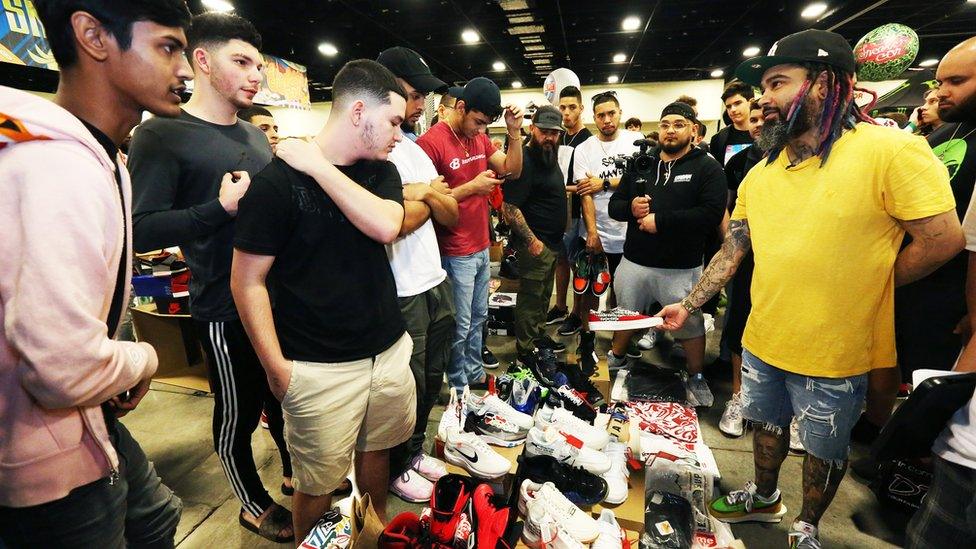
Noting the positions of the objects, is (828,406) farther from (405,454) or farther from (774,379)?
(405,454)

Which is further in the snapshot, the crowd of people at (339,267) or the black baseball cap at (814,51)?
the black baseball cap at (814,51)

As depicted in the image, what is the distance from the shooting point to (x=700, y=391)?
2967mm

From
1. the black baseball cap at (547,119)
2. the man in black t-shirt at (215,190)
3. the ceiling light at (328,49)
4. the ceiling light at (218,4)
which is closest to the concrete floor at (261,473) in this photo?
the man in black t-shirt at (215,190)

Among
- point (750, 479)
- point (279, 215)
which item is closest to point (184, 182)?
point (279, 215)

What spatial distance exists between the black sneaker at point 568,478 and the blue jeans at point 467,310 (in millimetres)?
842

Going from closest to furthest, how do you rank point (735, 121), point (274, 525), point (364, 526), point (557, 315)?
point (364, 526) < point (274, 525) < point (735, 121) < point (557, 315)

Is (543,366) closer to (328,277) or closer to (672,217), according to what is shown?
(672,217)

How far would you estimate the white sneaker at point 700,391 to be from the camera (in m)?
2.91

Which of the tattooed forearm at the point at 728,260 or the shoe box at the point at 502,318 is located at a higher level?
the tattooed forearm at the point at 728,260

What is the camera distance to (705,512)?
187cm

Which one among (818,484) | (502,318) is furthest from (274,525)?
(502,318)

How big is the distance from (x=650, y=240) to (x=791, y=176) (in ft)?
4.27

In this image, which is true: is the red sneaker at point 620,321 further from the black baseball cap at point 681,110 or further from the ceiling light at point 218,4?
the ceiling light at point 218,4

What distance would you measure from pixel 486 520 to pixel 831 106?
6.64 ft
